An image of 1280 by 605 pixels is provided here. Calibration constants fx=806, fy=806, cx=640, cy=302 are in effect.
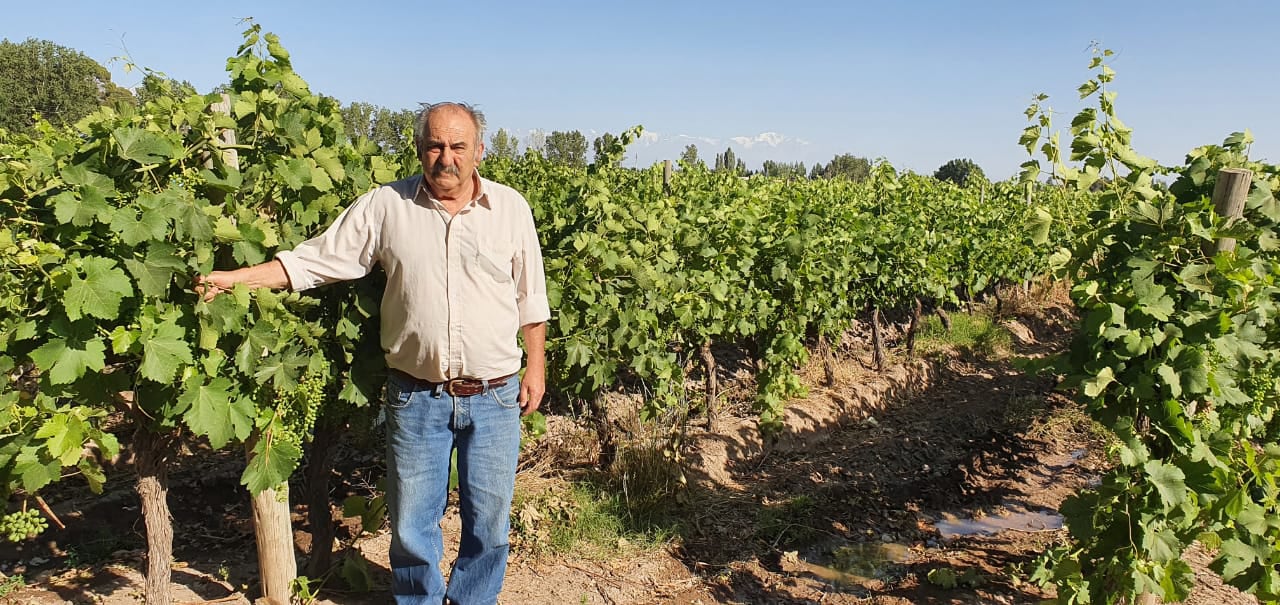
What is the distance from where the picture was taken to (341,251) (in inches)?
102

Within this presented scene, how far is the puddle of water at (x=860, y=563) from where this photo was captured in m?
4.01

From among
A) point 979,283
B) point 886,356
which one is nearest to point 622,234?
point 886,356

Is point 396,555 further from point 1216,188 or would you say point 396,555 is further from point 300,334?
point 1216,188

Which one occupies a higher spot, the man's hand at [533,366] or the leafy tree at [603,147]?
the leafy tree at [603,147]

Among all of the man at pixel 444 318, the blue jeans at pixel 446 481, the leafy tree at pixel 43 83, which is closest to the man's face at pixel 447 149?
the man at pixel 444 318

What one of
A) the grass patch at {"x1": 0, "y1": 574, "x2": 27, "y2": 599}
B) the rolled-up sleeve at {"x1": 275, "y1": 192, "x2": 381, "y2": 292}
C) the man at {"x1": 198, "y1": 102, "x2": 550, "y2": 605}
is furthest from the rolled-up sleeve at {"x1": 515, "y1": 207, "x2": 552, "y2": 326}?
the grass patch at {"x1": 0, "y1": 574, "x2": 27, "y2": 599}

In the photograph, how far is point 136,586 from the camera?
10.9 ft

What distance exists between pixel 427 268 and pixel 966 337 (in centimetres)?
802

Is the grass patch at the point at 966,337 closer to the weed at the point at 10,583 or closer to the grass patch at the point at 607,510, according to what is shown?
the grass patch at the point at 607,510

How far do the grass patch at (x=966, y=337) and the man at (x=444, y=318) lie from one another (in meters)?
6.66

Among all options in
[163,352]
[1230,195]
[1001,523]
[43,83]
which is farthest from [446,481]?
[43,83]

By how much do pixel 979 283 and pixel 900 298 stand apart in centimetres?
173

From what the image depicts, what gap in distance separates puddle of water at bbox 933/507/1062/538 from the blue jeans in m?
2.90

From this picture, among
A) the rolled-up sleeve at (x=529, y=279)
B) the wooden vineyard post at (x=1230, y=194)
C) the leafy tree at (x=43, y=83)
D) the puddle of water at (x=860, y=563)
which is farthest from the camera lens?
the leafy tree at (x=43, y=83)
